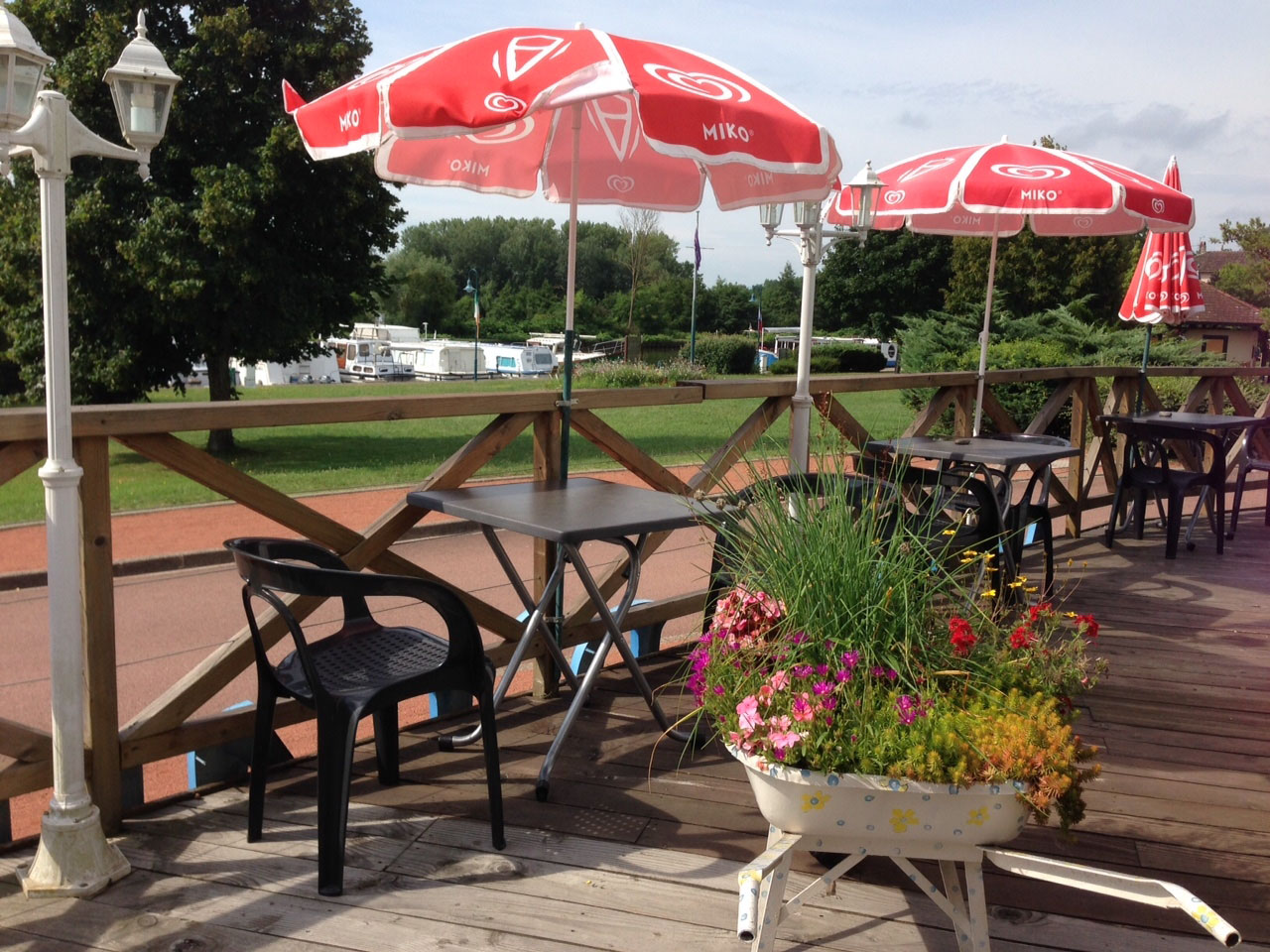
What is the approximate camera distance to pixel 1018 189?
4812 millimetres

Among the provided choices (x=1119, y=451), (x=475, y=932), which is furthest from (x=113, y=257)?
(x=475, y=932)

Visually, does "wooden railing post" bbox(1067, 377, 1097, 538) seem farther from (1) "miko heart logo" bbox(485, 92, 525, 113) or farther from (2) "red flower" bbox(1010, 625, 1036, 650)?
(1) "miko heart logo" bbox(485, 92, 525, 113)

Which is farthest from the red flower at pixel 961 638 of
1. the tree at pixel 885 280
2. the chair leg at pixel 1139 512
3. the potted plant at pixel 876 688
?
the tree at pixel 885 280

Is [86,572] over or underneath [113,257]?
underneath

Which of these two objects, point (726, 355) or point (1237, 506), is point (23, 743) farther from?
point (726, 355)

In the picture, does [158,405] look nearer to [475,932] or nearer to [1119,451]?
[475,932]

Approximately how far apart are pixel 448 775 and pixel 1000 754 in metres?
1.82

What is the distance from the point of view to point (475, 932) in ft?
7.86

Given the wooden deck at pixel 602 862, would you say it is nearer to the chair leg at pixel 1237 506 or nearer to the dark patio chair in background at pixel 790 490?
the dark patio chair in background at pixel 790 490

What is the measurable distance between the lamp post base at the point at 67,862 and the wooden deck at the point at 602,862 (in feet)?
0.12

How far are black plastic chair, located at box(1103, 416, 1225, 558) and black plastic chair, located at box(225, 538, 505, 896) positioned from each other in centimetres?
508

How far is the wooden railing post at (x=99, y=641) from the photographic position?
2.75m

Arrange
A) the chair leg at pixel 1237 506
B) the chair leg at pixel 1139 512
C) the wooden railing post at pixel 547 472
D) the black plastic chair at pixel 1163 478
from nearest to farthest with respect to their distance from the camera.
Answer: the wooden railing post at pixel 547 472 → the black plastic chair at pixel 1163 478 → the chair leg at pixel 1139 512 → the chair leg at pixel 1237 506

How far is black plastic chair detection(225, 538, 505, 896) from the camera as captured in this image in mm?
2461
